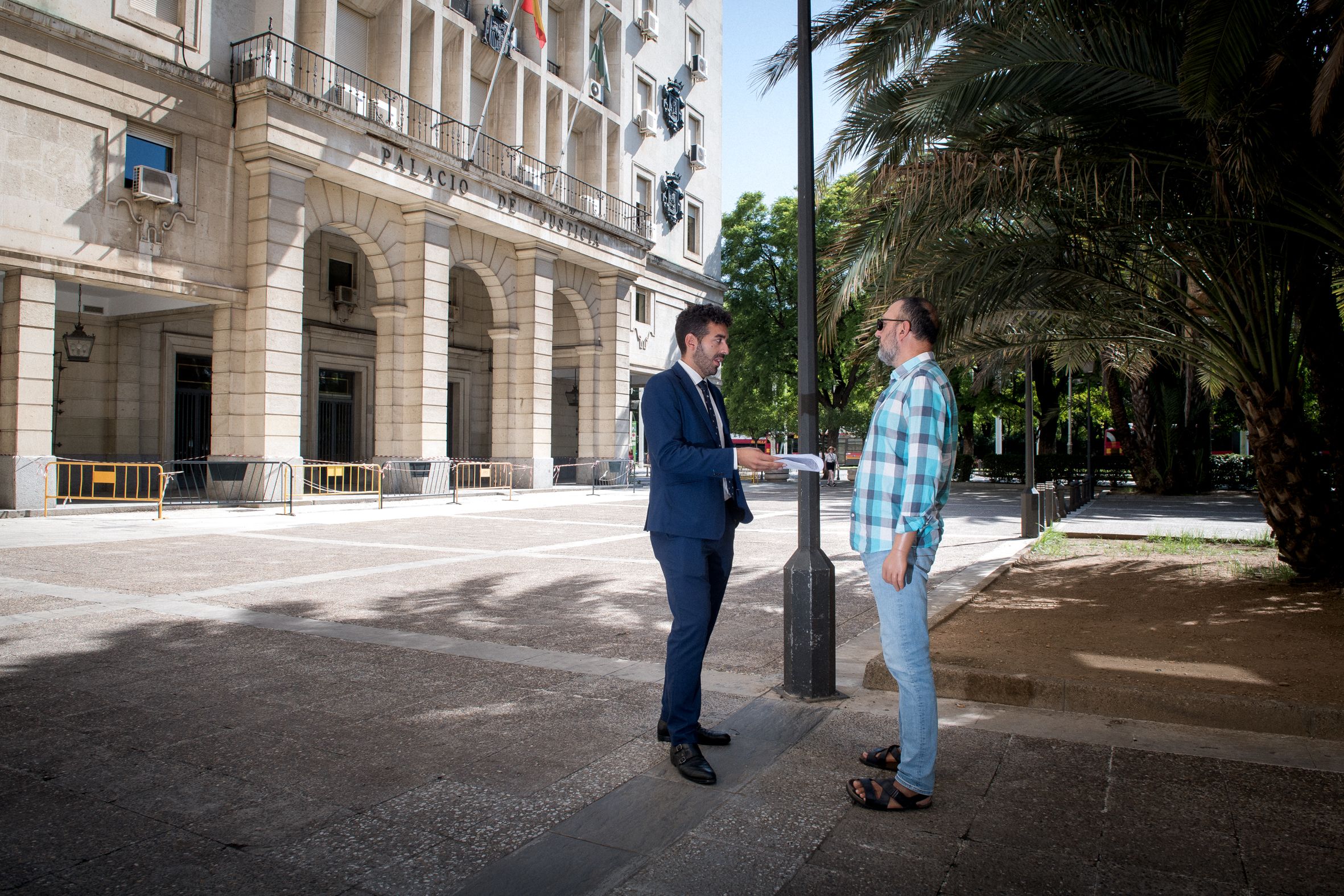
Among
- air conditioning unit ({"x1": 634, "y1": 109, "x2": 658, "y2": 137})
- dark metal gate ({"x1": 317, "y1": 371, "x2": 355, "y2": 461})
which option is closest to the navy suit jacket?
dark metal gate ({"x1": 317, "y1": 371, "x2": 355, "y2": 461})

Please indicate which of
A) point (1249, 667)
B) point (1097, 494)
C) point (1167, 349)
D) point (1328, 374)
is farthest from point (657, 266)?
point (1249, 667)

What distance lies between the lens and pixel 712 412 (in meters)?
4.00

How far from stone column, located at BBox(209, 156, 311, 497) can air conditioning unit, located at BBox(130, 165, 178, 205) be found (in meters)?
1.70

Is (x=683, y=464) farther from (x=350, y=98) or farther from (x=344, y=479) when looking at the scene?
(x=350, y=98)

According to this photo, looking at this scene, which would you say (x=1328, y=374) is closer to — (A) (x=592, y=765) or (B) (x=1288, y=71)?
(B) (x=1288, y=71)

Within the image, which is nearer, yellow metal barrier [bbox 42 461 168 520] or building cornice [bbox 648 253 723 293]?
yellow metal barrier [bbox 42 461 168 520]

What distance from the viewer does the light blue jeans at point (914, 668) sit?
10.6 feet

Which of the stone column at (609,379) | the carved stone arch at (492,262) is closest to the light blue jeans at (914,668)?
the carved stone arch at (492,262)

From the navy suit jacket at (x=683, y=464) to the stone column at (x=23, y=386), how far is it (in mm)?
15473

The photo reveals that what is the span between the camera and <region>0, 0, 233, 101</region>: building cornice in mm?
14164

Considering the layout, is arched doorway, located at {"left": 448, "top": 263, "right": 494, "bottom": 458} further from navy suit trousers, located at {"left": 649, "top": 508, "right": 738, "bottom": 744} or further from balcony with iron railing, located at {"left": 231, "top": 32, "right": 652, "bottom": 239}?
navy suit trousers, located at {"left": 649, "top": 508, "right": 738, "bottom": 744}

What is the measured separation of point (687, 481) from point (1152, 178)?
6.46 metres

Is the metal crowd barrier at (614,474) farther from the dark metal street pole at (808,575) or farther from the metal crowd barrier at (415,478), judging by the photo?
A: the dark metal street pole at (808,575)

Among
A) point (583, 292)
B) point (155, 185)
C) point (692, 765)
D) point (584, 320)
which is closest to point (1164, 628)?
point (692, 765)
